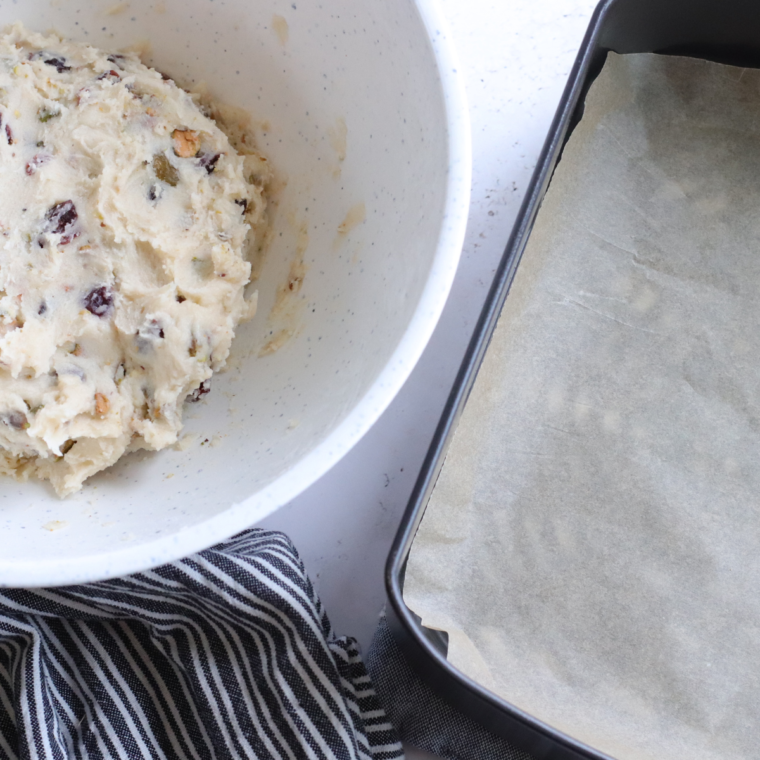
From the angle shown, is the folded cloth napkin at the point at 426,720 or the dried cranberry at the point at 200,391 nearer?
the dried cranberry at the point at 200,391

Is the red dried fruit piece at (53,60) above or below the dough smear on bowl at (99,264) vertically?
above

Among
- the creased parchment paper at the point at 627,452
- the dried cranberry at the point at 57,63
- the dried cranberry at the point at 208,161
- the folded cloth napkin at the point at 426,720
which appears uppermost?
the dried cranberry at the point at 57,63

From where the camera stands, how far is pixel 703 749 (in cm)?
87

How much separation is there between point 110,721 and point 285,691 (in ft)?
0.65

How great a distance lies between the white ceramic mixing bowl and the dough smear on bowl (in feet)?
0.15

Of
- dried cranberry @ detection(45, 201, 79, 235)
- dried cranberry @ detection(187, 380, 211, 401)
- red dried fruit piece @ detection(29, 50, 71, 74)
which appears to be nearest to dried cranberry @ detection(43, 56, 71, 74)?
red dried fruit piece @ detection(29, 50, 71, 74)

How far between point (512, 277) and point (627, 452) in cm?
25

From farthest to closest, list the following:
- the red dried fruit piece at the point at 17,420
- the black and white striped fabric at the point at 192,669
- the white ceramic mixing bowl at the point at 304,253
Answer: the black and white striped fabric at the point at 192,669, the red dried fruit piece at the point at 17,420, the white ceramic mixing bowl at the point at 304,253

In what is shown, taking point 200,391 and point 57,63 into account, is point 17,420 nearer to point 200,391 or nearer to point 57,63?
point 200,391

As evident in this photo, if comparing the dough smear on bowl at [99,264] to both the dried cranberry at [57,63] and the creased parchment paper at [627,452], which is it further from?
the creased parchment paper at [627,452]

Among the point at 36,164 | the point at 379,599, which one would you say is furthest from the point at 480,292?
the point at 36,164

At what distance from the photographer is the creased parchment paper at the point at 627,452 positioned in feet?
2.84

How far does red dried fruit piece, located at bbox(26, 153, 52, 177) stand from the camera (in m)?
0.73

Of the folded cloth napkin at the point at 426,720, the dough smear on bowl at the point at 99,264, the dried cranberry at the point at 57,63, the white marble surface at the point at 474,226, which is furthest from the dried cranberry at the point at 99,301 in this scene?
the folded cloth napkin at the point at 426,720
